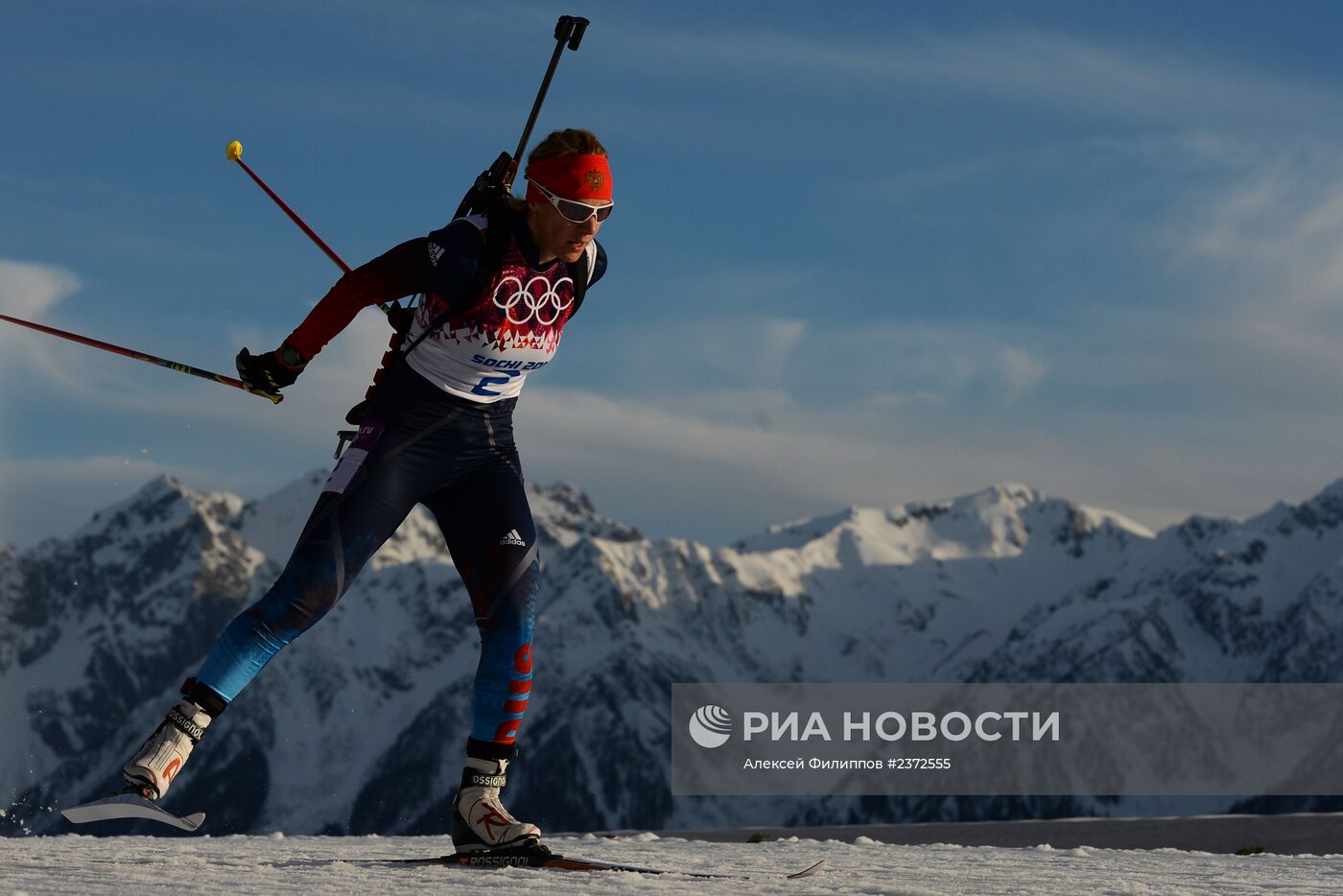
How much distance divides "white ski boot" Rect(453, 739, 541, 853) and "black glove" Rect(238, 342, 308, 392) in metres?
1.91

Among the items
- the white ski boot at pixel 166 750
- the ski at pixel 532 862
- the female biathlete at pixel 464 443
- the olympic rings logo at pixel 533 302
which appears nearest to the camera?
the white ski boot at pixel 166 750

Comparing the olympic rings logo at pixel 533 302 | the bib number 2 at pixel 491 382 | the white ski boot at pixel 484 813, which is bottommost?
the white ski boot at pixel 484 813

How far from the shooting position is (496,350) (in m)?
7.32

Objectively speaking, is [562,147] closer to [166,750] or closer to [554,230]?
[554,230]

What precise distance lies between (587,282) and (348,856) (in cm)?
326

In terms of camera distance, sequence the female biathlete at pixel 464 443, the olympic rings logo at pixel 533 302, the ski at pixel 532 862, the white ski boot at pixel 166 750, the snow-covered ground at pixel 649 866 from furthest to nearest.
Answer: the olympic rings logo at pixel 533 302 < the female biathlete at pixel 464 443 < the ski at pixel 532 862 < the white ski boot at pixel 166 750 < the snow-covered ground at pixel 649 866

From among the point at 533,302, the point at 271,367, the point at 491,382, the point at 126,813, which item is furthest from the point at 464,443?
the point at 126,813

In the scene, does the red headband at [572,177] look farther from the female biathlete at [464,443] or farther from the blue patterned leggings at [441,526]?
the blue patterned leggings at [441,526]

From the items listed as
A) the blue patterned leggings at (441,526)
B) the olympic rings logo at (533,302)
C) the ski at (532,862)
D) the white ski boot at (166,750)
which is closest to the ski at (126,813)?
the white ski boot at (166,750)

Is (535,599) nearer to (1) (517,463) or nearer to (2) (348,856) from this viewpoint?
(1) (517,463)

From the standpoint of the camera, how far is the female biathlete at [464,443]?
23.4 ft

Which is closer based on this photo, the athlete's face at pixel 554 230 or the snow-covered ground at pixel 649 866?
the snow-covered ground at pixel 649 866

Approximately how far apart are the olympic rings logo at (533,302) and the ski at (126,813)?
257 cm

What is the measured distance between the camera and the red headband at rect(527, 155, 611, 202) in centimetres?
738
